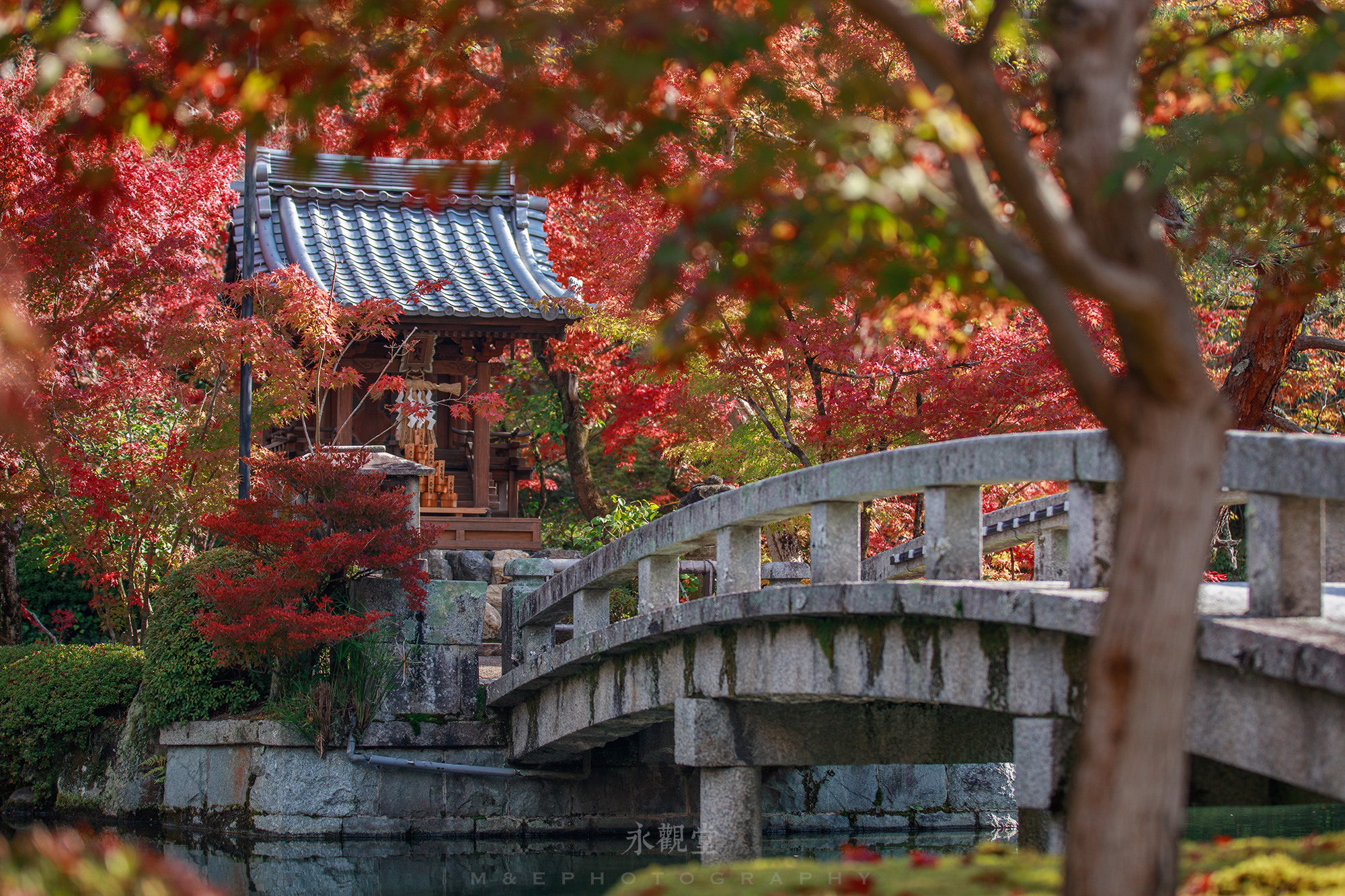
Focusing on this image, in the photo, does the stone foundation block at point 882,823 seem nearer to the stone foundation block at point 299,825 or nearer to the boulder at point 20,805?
the stone foundation block at point 299,825

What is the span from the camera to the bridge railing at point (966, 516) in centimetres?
489

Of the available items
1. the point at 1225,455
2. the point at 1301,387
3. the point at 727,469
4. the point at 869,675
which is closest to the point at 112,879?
the point at 1225,455

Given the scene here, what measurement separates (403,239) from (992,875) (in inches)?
553

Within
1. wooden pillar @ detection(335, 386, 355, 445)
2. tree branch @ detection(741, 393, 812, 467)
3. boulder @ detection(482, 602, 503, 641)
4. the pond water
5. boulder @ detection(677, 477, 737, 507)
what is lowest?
the pond water

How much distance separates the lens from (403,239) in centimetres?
1723

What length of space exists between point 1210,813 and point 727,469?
566 cm

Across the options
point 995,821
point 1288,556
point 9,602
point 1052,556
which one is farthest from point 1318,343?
point 9,602

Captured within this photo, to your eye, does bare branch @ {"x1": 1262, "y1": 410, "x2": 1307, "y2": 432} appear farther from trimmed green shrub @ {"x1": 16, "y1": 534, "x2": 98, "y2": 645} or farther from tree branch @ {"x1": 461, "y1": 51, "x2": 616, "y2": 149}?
trimmed green shrub @ {"x1": 16, "y1": 534, "x2": 98, "y2": 645}

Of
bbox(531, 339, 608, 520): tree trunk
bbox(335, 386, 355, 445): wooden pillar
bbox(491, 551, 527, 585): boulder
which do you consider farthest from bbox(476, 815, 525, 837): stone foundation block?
bbox(531, 339, 608, 520): tree trunk

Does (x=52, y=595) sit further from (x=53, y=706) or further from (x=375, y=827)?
(x=375, y=827)

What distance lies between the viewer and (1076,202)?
373 cm

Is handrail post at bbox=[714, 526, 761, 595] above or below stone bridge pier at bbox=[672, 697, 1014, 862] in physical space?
above

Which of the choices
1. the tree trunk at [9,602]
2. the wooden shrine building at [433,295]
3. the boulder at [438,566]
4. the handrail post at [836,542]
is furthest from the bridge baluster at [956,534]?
the tree trunk at [9,602]

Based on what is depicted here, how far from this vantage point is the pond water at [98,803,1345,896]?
9578 millimetres
